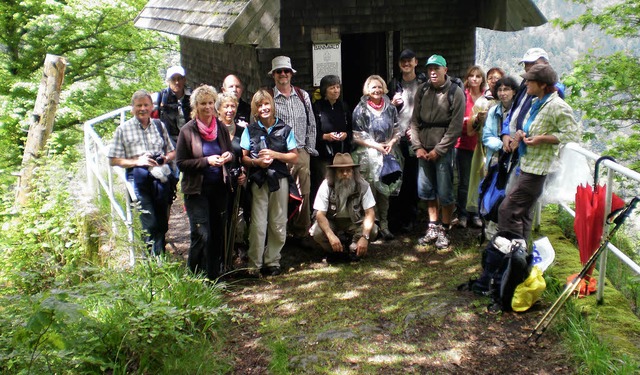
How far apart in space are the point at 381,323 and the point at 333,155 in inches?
114

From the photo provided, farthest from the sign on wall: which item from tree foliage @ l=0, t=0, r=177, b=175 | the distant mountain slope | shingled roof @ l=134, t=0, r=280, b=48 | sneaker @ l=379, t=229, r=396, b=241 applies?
the distant mountain slope

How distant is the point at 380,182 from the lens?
8047 mm

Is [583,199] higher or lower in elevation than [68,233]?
higher

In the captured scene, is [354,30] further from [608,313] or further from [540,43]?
[540,43]

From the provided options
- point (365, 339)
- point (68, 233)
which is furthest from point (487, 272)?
point (68, 233)

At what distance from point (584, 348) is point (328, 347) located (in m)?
1.82

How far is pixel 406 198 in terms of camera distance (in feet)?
28.0

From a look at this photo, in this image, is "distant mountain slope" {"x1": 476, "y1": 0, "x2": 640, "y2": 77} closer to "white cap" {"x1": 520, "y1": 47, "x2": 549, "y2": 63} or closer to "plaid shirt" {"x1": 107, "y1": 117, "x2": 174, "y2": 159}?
"white cap" {"x1": 520, "y1": 47, "x2": 549, "y2": 63}

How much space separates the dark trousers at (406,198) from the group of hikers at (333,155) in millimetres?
15

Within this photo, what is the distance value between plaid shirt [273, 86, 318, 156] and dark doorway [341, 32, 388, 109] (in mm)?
2228

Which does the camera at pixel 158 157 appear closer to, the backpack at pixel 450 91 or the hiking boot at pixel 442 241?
the backpack at pixel 450 91

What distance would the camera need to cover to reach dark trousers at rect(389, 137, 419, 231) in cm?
852

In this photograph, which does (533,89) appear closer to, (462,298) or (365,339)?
(462,298)

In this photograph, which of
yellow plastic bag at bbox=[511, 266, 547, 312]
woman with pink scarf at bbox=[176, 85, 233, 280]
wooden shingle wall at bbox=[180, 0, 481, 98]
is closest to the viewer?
yellow plastic bag at bbox=[511, 266, 547, 312]
